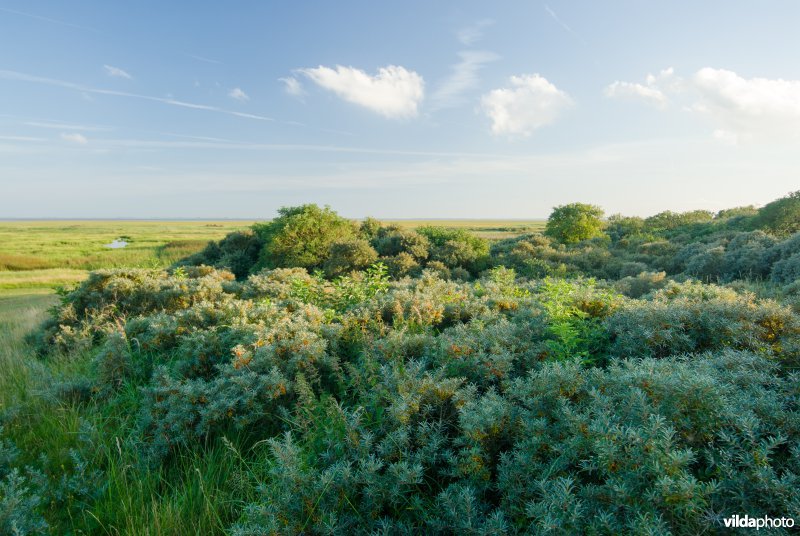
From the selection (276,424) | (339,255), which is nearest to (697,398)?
(276,424)

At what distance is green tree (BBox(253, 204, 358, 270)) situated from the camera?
56.4 ft

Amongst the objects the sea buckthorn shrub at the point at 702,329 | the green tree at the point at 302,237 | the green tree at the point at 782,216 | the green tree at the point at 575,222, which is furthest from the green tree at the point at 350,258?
the green tree at the point at 782,216

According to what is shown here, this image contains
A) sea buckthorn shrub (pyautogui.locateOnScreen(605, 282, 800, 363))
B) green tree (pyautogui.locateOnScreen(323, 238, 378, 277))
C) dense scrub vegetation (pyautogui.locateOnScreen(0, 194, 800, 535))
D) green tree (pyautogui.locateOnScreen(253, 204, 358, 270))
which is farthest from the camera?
green tree (pyautogui.locateOnScreen(253, 204, 358, 270))

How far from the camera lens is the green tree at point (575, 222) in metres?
27.5

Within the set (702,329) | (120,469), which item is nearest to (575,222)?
(702,329)

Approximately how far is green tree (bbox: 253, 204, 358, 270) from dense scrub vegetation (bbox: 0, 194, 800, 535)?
8993mm

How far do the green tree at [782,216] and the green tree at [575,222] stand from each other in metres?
8.14

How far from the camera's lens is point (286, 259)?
17109 mm

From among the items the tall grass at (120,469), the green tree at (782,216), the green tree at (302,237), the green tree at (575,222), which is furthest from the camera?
the green tree at (575,222)

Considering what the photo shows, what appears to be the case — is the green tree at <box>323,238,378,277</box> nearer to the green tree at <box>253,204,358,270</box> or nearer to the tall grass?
the green tree at <box>253,204,358,270</box>

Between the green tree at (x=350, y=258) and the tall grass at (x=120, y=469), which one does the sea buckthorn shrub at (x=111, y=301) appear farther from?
the green tree at (x=350, y=258)

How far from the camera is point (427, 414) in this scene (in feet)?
10.5

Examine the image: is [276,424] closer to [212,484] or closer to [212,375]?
[212,484]

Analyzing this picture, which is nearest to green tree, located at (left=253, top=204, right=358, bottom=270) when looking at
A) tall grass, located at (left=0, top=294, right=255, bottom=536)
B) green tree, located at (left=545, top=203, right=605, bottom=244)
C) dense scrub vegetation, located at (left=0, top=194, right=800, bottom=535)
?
dense scrub vegetation, located at (left=0, top=194, right=800, bottom=535)
